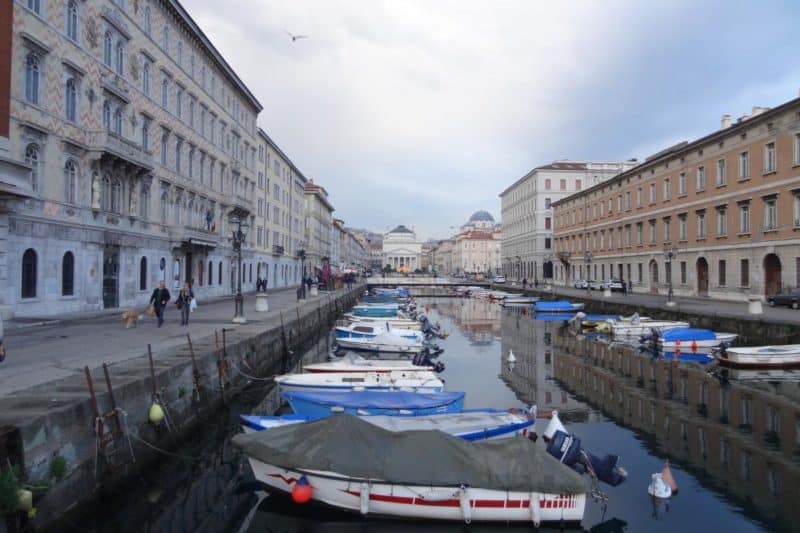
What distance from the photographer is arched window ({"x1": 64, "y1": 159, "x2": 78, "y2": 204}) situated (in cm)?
2553

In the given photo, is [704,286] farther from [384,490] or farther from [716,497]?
[384,490]

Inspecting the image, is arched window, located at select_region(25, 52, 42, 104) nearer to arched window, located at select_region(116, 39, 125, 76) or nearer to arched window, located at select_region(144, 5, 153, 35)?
arched window, located at select_region(116, 39, 125, 76)

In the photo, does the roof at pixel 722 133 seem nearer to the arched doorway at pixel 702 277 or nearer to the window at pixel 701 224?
the window at pixel 701 224

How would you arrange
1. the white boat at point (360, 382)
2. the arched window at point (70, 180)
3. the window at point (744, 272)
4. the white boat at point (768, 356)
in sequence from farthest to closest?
the window at point (744, 272) → the arched window at point (70, 180) → the white boat at point (768, 356) → the white boat at point (360, 382)

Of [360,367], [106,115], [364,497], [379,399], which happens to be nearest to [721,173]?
[360,367]

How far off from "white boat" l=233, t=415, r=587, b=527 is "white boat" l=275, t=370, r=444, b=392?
707 centimetres

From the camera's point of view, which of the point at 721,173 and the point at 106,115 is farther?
the point at 721,173

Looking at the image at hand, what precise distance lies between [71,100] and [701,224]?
4661 cm

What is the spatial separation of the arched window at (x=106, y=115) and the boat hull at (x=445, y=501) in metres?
26.5

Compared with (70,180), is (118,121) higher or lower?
higher

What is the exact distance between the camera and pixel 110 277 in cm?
2953

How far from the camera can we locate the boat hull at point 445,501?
9.22m

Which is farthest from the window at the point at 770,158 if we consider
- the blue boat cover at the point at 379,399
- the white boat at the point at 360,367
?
the blue boat cover at the point at 379,399

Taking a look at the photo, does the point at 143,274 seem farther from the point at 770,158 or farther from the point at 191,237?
the point at 770,158
